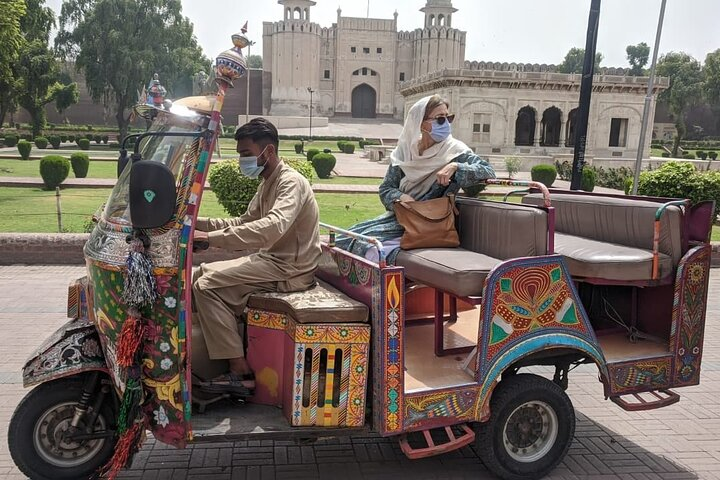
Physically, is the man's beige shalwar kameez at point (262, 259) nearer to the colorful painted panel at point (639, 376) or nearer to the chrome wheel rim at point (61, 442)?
the chrome wheel rim at point (61, 442)

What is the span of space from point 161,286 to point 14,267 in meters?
7.41

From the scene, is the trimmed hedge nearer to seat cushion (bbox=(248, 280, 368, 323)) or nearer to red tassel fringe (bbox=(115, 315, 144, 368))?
seat cushion (bbox=(248, 280, 368, 323))

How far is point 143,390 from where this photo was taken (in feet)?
10.1

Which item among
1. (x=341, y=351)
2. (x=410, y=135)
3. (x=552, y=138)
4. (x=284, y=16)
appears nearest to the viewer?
(x=341, y=351)

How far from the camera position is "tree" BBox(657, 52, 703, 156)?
65.9 meters

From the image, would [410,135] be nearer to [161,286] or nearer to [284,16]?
[161,286]

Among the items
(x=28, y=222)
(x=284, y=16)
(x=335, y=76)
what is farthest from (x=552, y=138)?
(x=28, y=222)

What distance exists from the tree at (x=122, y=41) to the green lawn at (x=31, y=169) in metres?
17.8

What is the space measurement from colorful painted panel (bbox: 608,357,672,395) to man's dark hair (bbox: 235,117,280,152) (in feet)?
7.95

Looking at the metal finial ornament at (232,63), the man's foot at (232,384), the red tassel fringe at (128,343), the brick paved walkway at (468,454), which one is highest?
the metal finial ornament at (232,63)

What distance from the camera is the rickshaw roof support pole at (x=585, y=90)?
7352 millimetres

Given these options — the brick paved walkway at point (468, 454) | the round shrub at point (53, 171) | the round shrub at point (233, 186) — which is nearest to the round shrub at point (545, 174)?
the round shrub at point (53, 171)

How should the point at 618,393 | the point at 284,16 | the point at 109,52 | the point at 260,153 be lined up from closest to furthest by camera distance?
the point at 260,153, the point at 618,393, the point at 109,52, the point at 284,16

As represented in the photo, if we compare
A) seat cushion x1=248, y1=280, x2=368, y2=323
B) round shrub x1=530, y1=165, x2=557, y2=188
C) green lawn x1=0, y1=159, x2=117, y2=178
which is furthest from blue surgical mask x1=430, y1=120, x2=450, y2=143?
round shrub x1=530, y1=165, x2=557, y2=188
